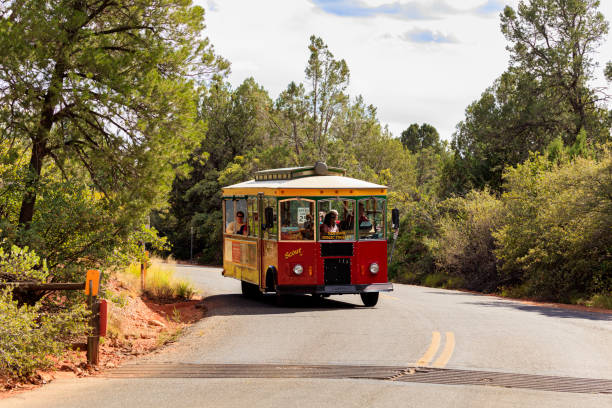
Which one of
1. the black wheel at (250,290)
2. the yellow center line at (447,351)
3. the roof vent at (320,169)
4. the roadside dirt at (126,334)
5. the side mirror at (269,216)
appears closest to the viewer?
the roadside dirt at (126,334)

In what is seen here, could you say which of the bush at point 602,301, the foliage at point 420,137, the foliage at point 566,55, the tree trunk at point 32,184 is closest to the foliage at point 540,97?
the foliage at point 566,55

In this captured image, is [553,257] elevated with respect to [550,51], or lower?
lower

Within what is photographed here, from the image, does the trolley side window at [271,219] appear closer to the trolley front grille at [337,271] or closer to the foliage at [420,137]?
the trolley front grille at [337,271]

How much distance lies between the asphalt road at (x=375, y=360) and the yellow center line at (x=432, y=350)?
2 centimetres

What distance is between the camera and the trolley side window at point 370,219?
55.1 feet

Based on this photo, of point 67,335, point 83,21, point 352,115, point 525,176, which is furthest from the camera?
point 352,115

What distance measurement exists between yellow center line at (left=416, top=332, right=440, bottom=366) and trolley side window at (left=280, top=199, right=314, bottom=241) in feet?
15.7

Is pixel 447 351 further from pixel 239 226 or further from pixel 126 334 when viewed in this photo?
pixel 239 226

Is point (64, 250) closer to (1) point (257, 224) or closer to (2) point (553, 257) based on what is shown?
(1) point (257, 224)

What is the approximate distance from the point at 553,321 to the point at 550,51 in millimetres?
28841

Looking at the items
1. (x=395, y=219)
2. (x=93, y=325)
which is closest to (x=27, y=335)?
(x=93, y=325)

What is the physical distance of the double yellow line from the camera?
981 centimetres

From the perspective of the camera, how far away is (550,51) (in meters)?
40.1

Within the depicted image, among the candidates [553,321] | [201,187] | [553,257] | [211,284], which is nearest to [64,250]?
[553,321]
